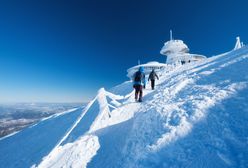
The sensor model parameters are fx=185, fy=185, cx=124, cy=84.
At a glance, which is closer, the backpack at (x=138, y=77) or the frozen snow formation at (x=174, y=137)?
the frozen snow formation at (x=174, y=137)

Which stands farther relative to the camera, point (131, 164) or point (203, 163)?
point (131, 164)

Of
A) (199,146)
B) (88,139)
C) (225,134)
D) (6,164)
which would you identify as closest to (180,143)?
(199,146)

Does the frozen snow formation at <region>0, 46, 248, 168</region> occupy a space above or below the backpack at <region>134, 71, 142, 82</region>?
below

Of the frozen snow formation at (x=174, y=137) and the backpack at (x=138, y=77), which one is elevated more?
the backpack at (x=138, y=77)

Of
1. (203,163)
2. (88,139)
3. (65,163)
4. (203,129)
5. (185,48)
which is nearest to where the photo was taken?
(203,163)

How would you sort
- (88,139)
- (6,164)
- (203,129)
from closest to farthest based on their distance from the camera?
(203,129) < (88,139) < (6,164)

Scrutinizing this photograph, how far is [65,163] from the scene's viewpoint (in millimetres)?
6199

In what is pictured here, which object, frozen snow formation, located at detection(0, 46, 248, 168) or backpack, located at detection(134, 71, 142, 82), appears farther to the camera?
backpack, located at detection(134, 71, 142, 82)

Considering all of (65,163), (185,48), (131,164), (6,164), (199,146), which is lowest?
(6,164)

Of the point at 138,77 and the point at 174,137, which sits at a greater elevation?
the point at 138,77

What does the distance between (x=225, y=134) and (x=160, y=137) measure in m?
1.71

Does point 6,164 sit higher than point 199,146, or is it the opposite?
point 199,146

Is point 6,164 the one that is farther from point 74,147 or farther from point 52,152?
point 74,147

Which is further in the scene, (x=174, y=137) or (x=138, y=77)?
(x=138, y=77)
